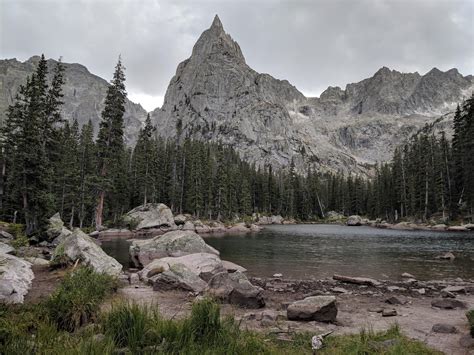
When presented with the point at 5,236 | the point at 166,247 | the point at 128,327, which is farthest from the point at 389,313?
the point at 5,236

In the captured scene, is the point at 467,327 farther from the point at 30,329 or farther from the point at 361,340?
the point at 30,329

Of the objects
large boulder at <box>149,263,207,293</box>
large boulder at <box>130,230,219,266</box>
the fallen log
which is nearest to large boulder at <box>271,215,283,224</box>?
large boulder at <box>130,230,219,266</box>

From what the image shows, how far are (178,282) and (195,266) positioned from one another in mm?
3162

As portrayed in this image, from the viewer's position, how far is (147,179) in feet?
212

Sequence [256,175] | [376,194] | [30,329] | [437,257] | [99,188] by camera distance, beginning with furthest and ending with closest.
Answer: [256,175] < [376,194] < [99,188] < [437,257] < [30,329]

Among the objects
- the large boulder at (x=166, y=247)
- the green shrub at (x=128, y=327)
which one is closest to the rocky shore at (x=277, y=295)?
the large boulder at (x=166, y=247)

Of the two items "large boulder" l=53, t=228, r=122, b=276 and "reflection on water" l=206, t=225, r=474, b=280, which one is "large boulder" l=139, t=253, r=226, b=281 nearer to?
"large boulder" l=53, t=228, r=122, b=276

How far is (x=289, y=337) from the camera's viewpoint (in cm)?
770

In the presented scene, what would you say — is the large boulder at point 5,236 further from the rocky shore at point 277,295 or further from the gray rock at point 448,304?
the gray rock at point 448,304

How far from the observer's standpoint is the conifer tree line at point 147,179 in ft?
94.2

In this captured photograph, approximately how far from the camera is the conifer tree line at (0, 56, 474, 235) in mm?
28703

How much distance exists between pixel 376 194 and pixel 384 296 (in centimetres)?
10377

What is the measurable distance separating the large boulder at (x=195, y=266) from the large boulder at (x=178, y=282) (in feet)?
5.05

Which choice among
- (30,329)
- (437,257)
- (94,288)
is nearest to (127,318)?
(30,329)
